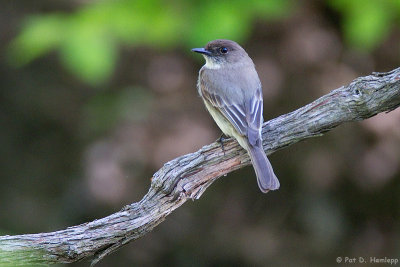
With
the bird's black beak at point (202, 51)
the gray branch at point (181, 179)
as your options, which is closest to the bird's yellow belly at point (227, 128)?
the gray branch at point (181, 179)

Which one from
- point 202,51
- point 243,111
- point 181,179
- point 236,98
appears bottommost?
point 181,179

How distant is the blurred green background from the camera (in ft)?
28.1

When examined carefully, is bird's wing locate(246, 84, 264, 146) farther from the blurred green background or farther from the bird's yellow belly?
the blurred green background

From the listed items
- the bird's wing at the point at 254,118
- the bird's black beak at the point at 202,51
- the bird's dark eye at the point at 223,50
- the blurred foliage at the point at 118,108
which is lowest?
the bird's wing at the point at 254,118

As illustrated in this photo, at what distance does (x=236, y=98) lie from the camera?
20.3ft

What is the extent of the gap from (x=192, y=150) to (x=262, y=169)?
298cm

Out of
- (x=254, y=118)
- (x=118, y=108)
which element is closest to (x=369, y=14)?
(x=254, y=118)

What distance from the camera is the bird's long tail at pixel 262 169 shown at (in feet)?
17.4

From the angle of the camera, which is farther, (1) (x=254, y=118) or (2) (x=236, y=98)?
(2) (x=236, y=98)

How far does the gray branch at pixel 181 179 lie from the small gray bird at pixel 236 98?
1.02 feet

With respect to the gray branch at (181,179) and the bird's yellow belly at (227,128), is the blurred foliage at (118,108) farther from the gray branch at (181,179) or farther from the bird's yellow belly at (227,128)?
the gray branch at (181,179)

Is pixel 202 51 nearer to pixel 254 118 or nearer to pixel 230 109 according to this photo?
pixel 230 109

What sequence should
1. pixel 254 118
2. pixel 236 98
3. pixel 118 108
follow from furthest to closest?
pixel 118 108 < pixel 236 98 < pixel 254 118

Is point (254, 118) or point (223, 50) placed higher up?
point (223, 50)
